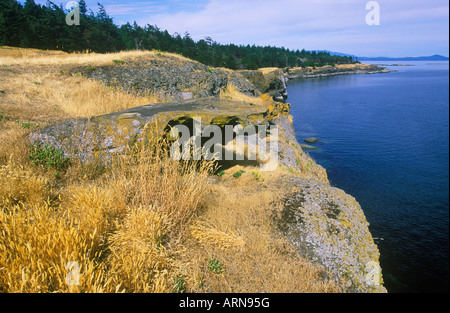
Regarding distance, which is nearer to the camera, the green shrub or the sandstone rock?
the sandstone rock

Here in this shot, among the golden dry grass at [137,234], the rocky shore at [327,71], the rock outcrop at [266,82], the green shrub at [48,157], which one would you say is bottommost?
the golden dry grass at [137,234]

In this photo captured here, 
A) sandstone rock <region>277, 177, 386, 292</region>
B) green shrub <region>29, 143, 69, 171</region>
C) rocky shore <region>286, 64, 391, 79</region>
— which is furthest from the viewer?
rocky shore <region>286, 64, 391, 79</region>

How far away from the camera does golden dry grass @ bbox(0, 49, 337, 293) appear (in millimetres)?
2574

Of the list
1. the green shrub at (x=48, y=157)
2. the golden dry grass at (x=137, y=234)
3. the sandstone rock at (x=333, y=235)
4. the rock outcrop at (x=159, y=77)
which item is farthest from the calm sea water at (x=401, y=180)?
the green shrub at (x=48, y=157)

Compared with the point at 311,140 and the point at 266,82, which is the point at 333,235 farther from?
the point at 266,82

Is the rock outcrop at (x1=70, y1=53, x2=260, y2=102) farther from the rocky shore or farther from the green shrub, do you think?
the rocky shore

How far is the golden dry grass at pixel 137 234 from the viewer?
8.45ft

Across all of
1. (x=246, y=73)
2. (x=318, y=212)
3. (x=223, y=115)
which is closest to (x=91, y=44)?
(x=246, y=73)

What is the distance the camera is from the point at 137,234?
3.28m

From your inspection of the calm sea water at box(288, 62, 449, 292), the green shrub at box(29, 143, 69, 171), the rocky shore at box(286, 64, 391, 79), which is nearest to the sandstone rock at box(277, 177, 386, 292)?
the green shrub at box(29, 143, 69, 171)

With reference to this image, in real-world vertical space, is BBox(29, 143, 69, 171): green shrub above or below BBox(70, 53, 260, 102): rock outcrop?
below

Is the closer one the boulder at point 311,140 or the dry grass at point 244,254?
the dry grass at point 244,254

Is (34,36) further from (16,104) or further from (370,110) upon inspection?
(370,110)

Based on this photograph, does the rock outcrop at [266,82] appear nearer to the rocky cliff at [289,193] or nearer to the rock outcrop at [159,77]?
the rock outcrop at [159,77]
